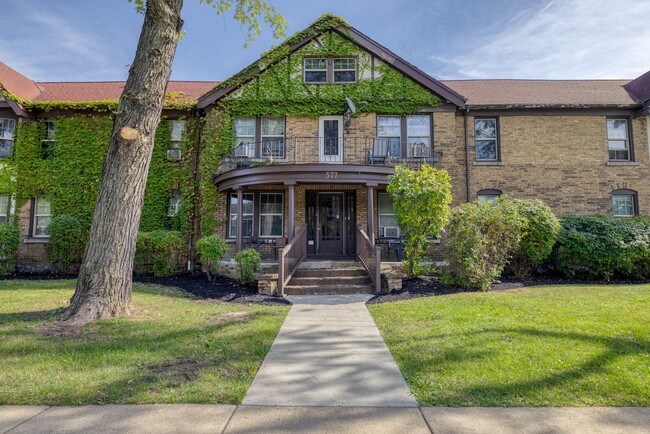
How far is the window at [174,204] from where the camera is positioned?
13.7 m

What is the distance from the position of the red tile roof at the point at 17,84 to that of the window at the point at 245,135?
8575 millimetres

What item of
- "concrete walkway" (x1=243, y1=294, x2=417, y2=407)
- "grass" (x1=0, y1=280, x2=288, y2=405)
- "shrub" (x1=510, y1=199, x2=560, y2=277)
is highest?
"shrub" (x1=510, y1=199, x2=560, y2=277)

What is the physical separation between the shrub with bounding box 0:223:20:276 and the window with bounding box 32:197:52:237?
747 millimetres

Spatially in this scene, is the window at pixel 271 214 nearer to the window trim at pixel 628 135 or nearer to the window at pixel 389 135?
the window at pixel 389 135

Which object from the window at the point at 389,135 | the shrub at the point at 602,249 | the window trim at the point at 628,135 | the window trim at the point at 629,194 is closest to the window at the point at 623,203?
the window trim at the point at 629,194

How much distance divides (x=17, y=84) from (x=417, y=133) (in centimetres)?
1606

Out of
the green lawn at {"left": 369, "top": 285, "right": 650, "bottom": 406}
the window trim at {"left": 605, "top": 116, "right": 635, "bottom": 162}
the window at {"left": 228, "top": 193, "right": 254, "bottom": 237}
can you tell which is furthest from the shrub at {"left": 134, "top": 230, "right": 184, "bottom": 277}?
the window trim at {"left": 605, "top": 116, "right": 635, "bottom": 162}

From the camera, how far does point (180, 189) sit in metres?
13.7

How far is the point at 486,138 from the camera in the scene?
13594 mm

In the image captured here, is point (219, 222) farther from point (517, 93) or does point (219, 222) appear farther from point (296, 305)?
point (517, 93)

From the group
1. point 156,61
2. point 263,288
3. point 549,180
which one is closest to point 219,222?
point 263,288

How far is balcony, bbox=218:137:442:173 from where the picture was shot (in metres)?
12.8

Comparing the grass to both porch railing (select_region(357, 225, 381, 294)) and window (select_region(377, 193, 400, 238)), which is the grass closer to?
porch railing (select_region(357, 225, 381, 294))

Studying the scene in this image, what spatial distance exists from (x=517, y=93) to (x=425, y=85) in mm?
4624
